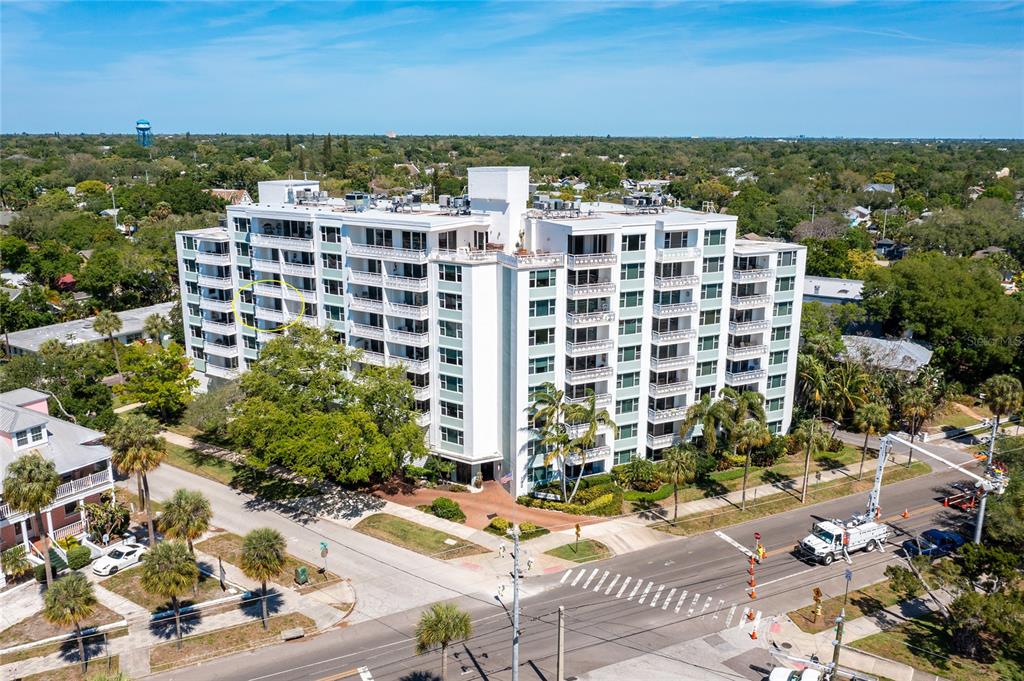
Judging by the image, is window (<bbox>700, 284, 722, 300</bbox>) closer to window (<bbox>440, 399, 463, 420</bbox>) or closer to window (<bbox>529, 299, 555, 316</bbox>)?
window (<bbox>529, 299, 555, 316</bbox>)

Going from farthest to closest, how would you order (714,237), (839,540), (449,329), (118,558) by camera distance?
(714,237) < (449,329) < (839,540) < (118,558)

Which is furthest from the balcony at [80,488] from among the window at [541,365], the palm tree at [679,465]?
the palm tree at [679,465]

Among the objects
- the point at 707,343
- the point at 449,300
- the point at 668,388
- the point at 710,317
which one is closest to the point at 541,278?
the point at 449,300

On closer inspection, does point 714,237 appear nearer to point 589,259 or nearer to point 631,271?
point 631,271

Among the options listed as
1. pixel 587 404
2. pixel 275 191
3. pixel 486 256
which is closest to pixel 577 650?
pixel 587 404

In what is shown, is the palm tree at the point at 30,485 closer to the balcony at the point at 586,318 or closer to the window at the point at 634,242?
the balcony at the point at 586,318

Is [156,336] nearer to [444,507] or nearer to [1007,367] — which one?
[444,507]
